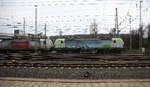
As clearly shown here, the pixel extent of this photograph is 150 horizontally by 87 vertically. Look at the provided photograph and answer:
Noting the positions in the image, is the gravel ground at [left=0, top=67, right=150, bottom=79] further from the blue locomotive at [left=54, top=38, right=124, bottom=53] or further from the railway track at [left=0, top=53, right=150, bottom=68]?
the blue locomotive at [left=54, top=38, right=124, bottom=53]

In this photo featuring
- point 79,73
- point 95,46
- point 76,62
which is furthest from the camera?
point 95,46

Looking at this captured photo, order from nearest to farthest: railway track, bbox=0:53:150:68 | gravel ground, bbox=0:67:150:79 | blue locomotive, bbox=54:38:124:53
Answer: gravel ground, bbox=0:67:150:79 → railway track, bbox=0:53:150:68 → blue locomotive, bbox=54:38:124:53

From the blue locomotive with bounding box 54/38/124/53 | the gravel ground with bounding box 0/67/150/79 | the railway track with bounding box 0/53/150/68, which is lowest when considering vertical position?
the gravel ground with bounding box 0/67/150/79

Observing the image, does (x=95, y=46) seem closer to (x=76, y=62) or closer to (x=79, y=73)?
(x=76, y=62)

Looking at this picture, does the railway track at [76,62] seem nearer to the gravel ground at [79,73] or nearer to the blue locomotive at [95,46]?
the gravel ground at [79,73]

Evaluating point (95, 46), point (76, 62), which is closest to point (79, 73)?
point (76, 62)

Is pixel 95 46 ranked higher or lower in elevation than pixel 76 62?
higher

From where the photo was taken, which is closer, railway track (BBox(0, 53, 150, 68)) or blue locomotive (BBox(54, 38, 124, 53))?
railway track (BBox(0, 53, 150, 68))

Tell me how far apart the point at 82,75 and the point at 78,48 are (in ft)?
78.6

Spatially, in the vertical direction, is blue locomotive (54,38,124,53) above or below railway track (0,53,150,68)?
above

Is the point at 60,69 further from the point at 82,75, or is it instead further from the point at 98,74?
the point at 98,74

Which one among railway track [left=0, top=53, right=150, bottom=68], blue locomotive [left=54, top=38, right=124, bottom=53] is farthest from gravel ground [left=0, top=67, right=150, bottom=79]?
blue locomotive [left=54, top=38, right=124, bottom=53]

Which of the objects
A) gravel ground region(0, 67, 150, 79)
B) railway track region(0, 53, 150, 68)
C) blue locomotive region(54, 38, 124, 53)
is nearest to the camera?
gravel ground region(0, 67, 150, 79)

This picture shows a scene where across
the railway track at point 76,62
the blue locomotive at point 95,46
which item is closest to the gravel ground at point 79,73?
the railway track at point 76,62
